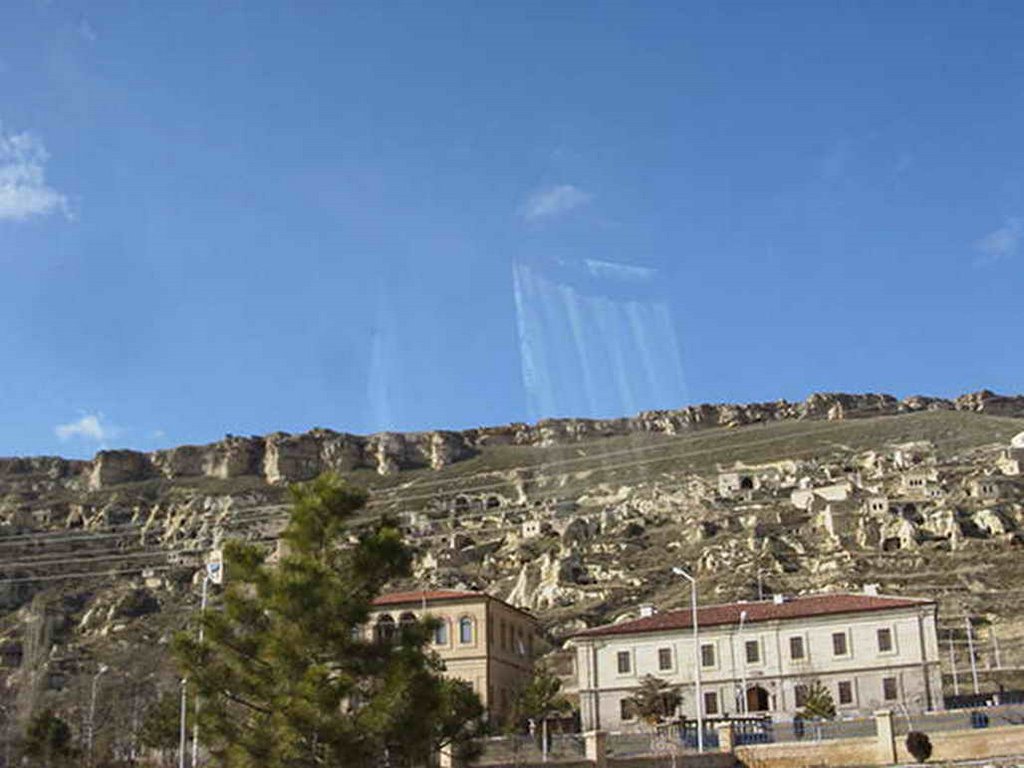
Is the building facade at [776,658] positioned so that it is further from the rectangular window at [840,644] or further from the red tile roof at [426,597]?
the red tile roof at [426,597]

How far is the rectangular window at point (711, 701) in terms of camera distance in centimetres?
5428

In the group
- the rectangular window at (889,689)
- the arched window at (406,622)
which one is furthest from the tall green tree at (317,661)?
the rectangular window at (889,689)

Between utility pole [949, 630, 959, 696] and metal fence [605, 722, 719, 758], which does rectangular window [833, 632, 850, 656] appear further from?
utility pole [949, 630, 959, 696]

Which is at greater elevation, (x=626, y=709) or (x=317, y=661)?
(x=317, y=661)

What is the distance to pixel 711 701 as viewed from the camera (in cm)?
5447

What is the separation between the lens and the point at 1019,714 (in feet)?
122

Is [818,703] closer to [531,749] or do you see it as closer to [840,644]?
[840,644]

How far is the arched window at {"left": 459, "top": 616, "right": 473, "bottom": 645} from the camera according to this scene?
5703 centimetres

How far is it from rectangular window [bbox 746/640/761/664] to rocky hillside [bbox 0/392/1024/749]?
23.4 metres

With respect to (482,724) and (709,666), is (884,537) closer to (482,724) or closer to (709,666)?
(709,666)

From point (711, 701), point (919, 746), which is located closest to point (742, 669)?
point (711, 701)

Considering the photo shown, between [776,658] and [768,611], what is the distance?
2824mm

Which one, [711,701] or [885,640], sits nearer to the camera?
[885,640]

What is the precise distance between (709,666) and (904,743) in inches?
784
